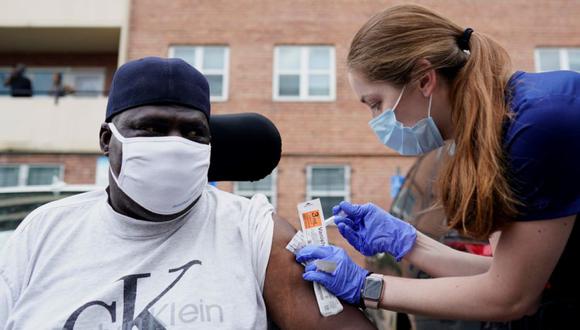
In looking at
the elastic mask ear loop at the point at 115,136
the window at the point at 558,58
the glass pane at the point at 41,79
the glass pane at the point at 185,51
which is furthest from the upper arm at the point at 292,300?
the glass pane at the point at 41,79

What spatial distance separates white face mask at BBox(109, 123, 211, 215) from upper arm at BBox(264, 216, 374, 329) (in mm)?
341

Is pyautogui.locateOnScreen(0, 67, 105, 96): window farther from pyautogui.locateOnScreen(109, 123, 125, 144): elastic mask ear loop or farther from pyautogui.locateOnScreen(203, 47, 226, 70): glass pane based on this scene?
pyautogui.locateOnScreen(109, 123, 125, 144): elastic mask ear loop

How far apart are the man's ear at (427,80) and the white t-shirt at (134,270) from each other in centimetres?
67

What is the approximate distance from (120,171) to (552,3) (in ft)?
42.2

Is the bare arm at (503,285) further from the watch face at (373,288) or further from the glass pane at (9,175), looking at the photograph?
the glass pane at (9,175)

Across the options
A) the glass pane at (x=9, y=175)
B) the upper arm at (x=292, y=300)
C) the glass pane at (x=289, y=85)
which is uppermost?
the glass pane at (x=289, y=85)

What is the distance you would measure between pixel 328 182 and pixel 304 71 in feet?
8.46

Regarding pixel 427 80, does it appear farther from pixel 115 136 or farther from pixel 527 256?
pixel 115 136

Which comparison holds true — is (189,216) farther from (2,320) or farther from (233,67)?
(233,67)

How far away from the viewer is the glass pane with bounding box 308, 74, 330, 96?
1233cm

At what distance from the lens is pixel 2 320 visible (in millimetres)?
1634

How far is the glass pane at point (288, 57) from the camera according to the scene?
12336 millimetres

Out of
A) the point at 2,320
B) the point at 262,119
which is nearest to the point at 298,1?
the point at 262,119

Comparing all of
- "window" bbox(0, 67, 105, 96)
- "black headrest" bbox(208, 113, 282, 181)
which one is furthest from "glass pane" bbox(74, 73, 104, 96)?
"black headrest" bbox(208, 113, 282, 181)
